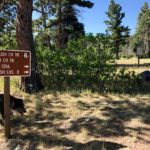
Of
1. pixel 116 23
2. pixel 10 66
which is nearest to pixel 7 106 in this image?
pixel 10 66

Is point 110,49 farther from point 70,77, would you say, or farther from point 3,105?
point 3,105

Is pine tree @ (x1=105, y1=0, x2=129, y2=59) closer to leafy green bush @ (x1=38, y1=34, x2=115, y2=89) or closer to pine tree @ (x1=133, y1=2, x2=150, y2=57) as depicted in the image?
pine tree @ (x1=133, y1=2, x2=150, y2=57)

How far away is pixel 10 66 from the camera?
8.38 m

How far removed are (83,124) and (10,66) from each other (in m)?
1.99

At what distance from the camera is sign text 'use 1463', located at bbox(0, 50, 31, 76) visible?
8287 mm

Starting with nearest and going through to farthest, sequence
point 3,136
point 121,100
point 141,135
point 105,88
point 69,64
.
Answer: point 141,135, point 3,136, point 121,100, point 105,88, point 69,64

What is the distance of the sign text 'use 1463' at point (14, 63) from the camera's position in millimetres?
8287

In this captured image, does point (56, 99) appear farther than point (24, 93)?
No

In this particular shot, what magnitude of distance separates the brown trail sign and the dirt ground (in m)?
0.61

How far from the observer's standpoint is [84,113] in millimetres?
9797

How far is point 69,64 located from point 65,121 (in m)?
3.92

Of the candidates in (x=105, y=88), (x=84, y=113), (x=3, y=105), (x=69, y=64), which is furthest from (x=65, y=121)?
(x=69, y=64)

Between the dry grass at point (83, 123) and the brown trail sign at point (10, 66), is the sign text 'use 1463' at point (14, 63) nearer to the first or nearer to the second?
the brown trail sign at point (10, 66)

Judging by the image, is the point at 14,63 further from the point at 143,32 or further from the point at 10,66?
the point at 143,32
